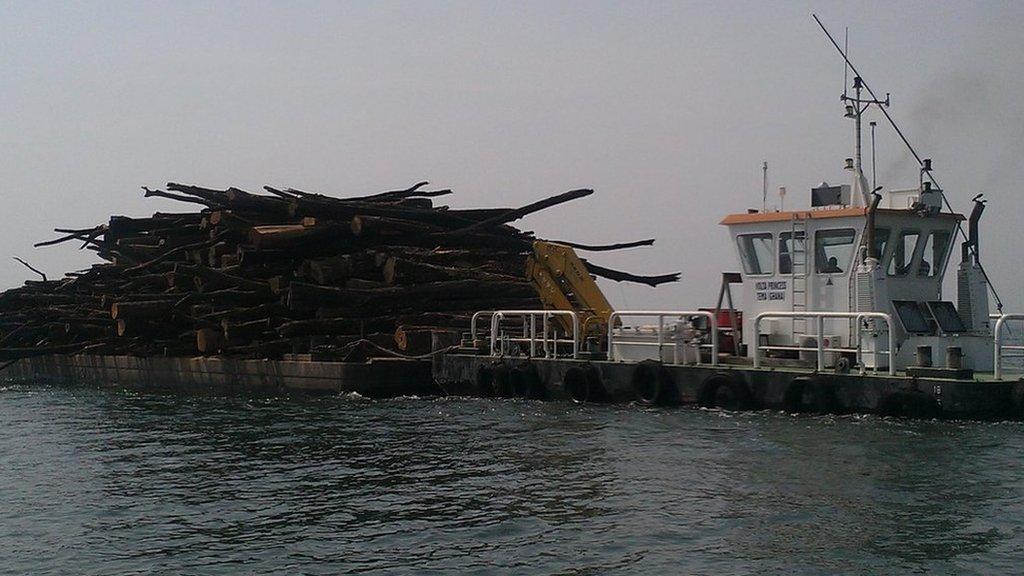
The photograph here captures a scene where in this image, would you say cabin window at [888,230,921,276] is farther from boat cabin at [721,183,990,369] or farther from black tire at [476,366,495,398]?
black tire at [476,366,495,398]

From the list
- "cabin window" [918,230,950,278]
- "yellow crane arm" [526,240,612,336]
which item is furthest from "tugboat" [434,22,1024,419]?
"yellow crane arm" [526,240,612,336]

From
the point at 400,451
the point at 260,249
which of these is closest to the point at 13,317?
the point at 260,249

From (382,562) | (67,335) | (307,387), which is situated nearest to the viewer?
(382,562)

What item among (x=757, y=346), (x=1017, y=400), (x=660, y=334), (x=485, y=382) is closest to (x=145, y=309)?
(x=485, y=382)

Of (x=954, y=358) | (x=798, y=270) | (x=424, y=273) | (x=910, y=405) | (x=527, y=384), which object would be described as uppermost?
(x=424, y=273)

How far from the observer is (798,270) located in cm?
1762

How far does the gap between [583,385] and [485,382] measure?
238cm

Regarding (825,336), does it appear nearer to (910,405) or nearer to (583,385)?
(910,405)

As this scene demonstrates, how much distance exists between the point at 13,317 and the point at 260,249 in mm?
14274

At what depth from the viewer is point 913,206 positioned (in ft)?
56.3

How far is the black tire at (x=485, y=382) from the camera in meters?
20.7

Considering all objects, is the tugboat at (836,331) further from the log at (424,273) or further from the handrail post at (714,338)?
the log at (424,273)

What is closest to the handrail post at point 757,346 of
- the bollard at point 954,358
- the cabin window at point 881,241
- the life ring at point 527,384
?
the cabin window at point 881,241

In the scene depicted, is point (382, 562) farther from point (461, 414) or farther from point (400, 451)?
point (461, 414)
